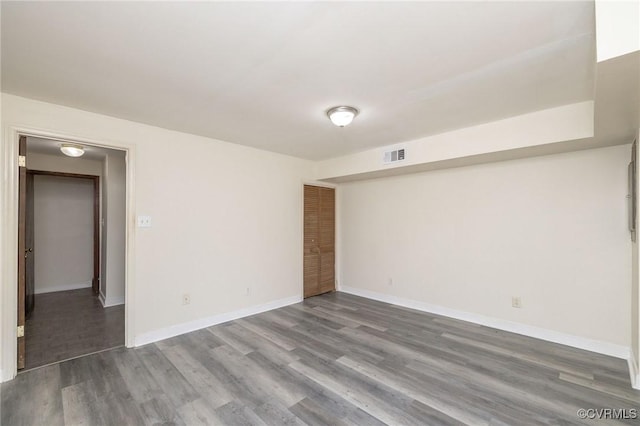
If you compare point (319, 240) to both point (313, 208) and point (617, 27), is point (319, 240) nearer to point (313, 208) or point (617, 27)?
point (313, 208)

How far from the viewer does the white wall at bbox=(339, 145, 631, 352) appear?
2.91 m

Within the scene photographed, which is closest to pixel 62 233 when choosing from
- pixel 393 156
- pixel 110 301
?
pixel 110 301

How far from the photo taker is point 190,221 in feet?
11.7

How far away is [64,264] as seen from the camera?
5.38 m

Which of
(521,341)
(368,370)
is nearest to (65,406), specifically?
(368,370)

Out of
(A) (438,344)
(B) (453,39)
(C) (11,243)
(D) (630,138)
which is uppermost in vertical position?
(B) (453,39)

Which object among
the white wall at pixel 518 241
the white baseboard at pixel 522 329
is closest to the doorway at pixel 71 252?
the white baseboard at pixel 522 329

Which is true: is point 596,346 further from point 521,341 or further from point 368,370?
point 368,370

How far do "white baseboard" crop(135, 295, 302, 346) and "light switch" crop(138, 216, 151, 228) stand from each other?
121cm

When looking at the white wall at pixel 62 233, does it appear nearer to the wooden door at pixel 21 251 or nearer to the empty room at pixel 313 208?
the empty room at pixel 313 208

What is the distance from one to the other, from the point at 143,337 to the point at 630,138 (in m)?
5.33

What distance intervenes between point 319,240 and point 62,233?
4894mm

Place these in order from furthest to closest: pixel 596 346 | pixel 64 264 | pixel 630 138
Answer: pixel 64 264
pixel 596 346
pixel 630 138

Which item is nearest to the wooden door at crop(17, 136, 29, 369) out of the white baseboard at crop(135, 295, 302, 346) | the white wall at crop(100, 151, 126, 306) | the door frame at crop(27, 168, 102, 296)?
the white baseboard at crop(135, 295, 302, 346)
